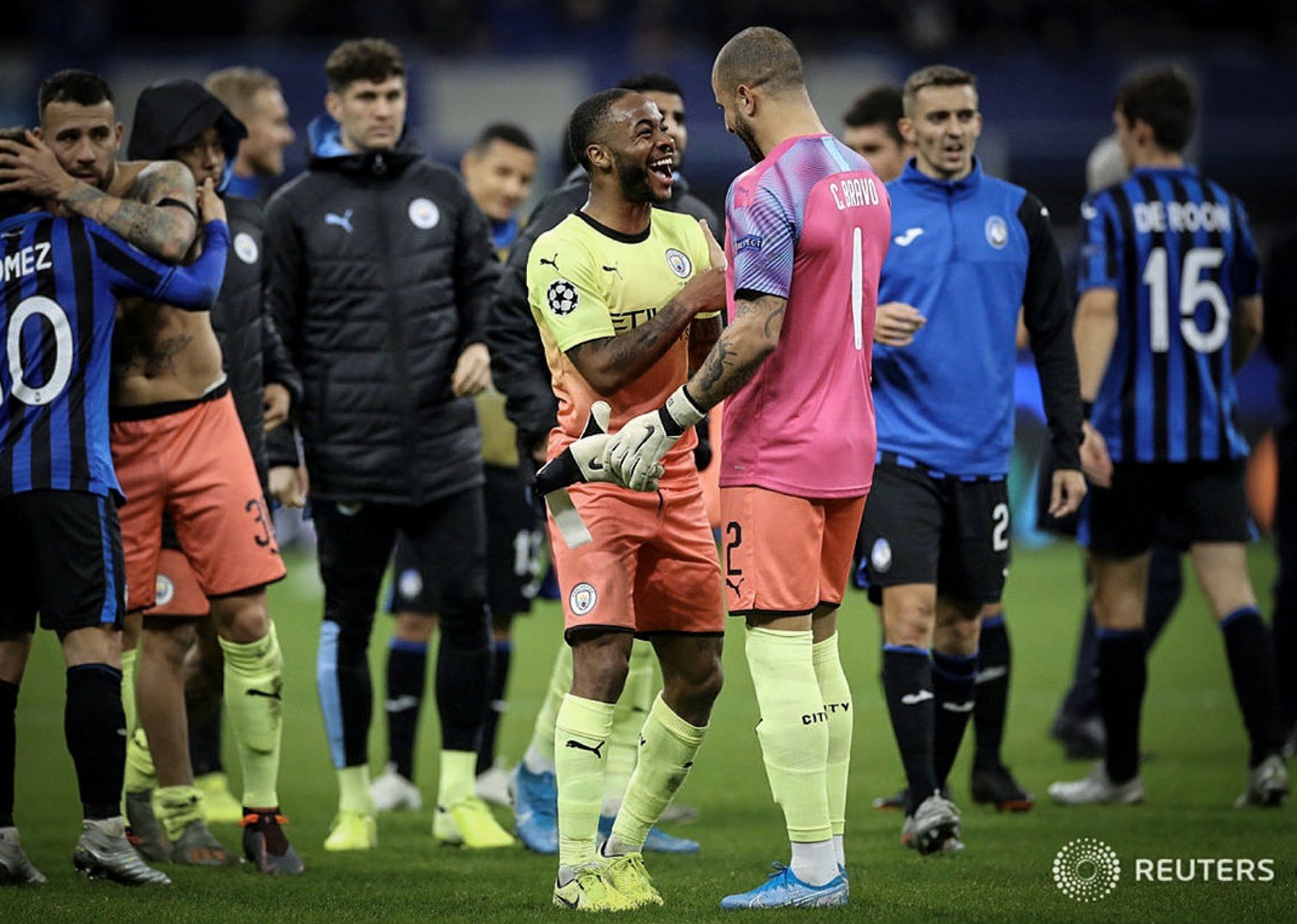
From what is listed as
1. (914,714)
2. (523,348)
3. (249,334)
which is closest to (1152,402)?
(914,714)

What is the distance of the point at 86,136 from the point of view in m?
5.59

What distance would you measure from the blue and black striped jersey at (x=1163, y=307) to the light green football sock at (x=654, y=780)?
2880mm

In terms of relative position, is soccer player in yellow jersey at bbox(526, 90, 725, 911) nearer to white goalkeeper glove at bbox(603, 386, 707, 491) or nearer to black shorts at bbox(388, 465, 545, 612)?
white goalkeeper glove at bbox(603, 386, 707, 491)

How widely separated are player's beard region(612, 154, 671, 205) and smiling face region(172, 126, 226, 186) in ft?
5.44

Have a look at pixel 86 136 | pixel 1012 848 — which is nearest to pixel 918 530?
pixel 1012 848

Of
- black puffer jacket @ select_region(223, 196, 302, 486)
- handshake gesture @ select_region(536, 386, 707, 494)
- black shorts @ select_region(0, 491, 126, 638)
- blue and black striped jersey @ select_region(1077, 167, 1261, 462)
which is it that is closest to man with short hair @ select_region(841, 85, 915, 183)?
blue and black striped jersey @ select_region(1077, 167, 1261, 462)

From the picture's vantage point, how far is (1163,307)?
24.2ft

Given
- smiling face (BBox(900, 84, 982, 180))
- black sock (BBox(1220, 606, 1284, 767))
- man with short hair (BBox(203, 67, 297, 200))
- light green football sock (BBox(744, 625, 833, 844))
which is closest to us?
light green football sock (BBox(744, 625, 833, 844))

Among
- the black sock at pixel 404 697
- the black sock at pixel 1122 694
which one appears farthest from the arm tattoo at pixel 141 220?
the black sock at pixel 1122 694

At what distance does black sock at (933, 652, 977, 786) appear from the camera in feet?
21.6

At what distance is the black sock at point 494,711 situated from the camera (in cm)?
792

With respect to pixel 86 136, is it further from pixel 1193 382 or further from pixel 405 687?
pixel 1193 382

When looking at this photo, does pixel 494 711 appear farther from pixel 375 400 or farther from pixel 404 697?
pixel 375 400

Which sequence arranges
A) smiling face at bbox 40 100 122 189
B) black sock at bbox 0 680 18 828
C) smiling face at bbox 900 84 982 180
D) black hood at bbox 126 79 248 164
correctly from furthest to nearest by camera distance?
1. smiling face at bbox 900 84 982 180
2. black hood at bbox 126 79 248 164
3. smiling face at bbox 40 100 122 189
4. black sock at bbox 0 680 18 828
